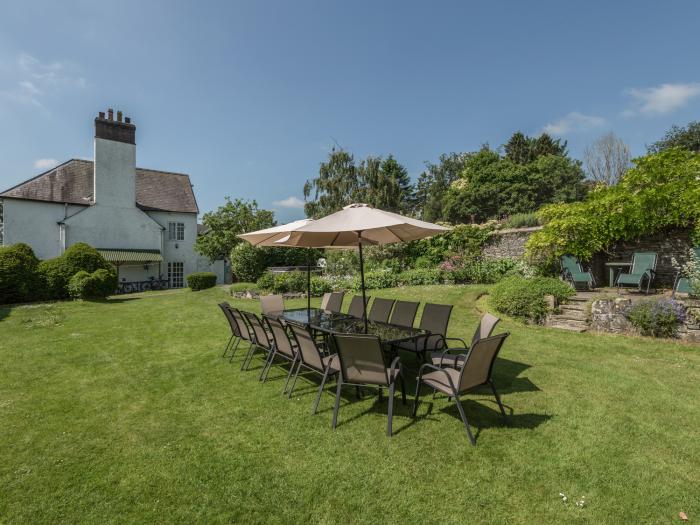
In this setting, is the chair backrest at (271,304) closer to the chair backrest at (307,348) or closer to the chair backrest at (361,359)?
the chair backrest at (307,348)

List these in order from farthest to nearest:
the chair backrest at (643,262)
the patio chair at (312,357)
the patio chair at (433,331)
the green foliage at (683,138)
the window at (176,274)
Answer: the green foliage at (683,138) < the window at (176,274) < the chair backrest at (643,262) < the patio chair at (433,331) < the patio chair at (312,357)

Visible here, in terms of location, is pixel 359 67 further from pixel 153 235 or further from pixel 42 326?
pixel 153 235

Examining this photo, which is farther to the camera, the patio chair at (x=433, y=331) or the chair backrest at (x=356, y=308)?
the chair backrest at (x=356, y=308)

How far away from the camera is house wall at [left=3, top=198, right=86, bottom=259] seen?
69.3 ft

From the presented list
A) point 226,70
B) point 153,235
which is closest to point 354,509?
point 226,70

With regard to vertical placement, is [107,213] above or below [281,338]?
above

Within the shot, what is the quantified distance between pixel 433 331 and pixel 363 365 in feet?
7.64

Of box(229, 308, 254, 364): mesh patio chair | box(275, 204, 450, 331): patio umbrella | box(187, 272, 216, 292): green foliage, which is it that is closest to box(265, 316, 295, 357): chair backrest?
box(229, 308, 254, 364): mesh patio chair

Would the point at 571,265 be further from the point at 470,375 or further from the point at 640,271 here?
the point at 470,375

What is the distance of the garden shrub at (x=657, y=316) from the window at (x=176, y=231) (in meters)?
27.6

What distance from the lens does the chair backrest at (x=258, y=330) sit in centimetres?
552

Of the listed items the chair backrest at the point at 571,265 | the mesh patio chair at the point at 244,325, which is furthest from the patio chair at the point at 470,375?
the chair backrest at the point at 571,265

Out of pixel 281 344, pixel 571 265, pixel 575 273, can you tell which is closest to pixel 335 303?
pixel 281 344

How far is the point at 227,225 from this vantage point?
2447 cm
